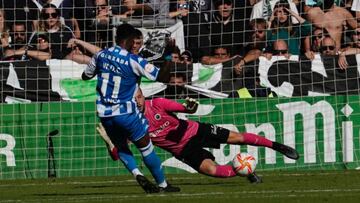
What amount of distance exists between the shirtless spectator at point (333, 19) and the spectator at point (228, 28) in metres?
1.41

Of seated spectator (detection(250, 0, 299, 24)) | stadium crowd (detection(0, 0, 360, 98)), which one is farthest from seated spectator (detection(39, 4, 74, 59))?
seated spectator (detection(250, 0, 299, 24))

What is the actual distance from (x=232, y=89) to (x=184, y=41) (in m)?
1.86

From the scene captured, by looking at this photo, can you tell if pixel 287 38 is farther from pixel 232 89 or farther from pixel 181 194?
pixel 181 194

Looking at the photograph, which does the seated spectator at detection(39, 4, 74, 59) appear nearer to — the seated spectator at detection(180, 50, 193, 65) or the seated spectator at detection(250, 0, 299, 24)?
the seated spectator at detection(180, 50, 193, 65)

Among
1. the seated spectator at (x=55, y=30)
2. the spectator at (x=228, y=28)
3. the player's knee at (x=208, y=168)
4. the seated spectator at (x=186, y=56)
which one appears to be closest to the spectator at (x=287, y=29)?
the spectator at (x=228, y=28)

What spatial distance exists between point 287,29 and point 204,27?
1.65m

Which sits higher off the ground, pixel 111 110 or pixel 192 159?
pixel 111 110

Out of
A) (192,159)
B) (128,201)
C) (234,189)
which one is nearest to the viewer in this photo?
(128,201)

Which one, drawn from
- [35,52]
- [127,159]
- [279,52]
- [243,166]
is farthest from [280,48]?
[127,159]

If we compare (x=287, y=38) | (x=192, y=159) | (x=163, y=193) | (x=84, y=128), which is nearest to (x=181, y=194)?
(x=163, y=193)

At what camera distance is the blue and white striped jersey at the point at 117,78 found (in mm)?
12828

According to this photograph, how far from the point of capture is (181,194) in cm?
1251

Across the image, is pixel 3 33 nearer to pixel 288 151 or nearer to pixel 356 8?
pixel 356 8

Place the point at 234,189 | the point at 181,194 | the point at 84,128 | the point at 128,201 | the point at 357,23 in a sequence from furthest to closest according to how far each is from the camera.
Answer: the point at 357,23, the point at 84,128, the point at 234,189, the point at 181,194, the point at 128,201
